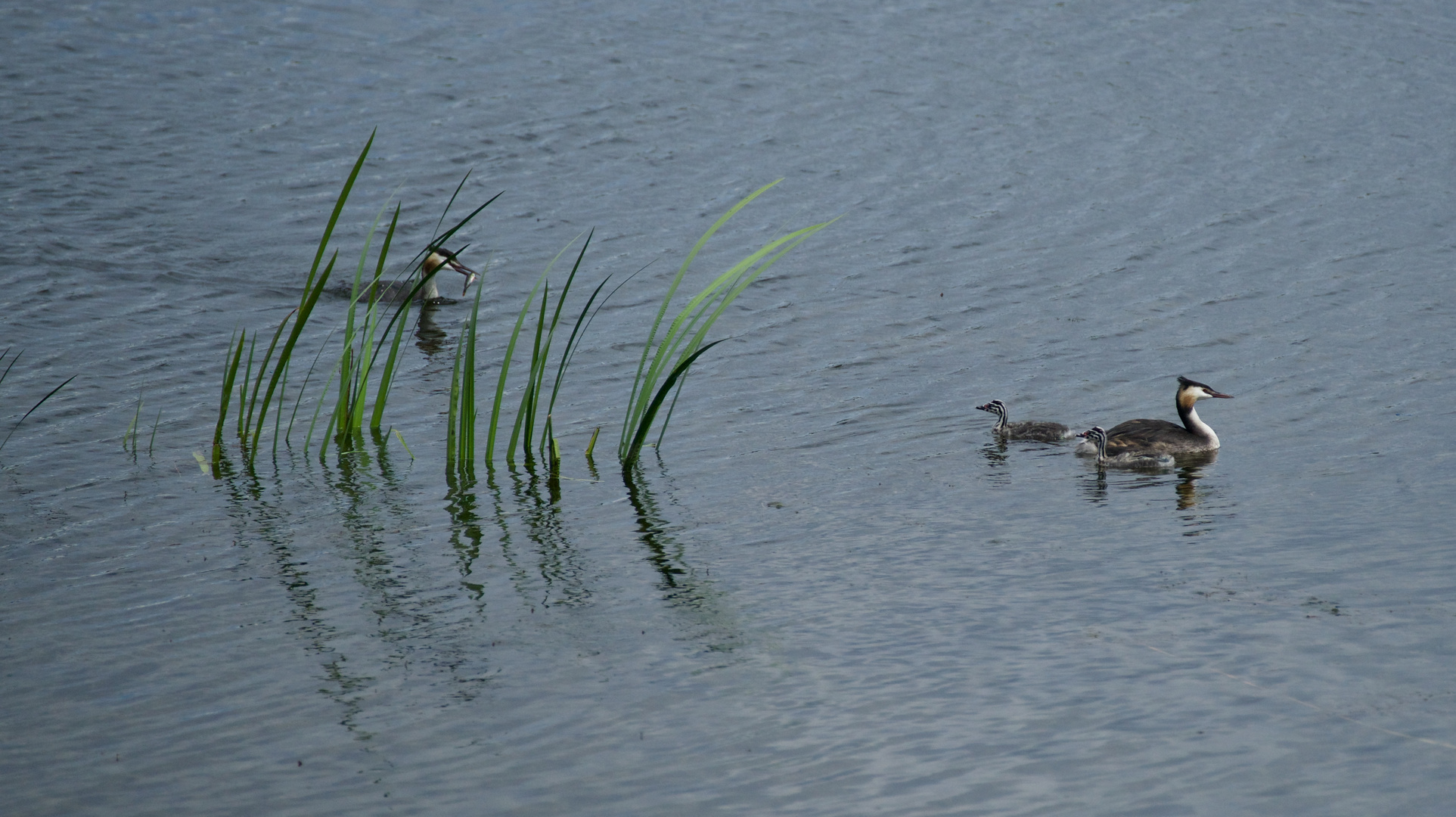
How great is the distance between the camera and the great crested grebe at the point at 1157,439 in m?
10.3

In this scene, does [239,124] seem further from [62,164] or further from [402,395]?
[402,395]

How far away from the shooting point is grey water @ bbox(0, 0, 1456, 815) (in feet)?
19.1

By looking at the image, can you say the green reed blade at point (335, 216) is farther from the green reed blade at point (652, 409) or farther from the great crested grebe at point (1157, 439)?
the great crested grebe at point (1157, 439)

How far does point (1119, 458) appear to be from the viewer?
10438 millimetres

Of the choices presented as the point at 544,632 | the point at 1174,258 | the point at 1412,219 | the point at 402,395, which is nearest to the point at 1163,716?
the point at 544,632

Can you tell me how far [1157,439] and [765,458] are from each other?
2853mm

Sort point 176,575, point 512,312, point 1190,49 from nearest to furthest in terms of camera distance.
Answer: point 176,575
point 512,312
point 1190,49

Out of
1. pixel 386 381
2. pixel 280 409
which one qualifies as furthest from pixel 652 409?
pixel 280 409

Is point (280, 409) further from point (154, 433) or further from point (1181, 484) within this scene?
point (1181, 484)

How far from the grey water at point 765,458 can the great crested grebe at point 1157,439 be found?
0.76 feet

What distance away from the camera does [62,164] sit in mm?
18422

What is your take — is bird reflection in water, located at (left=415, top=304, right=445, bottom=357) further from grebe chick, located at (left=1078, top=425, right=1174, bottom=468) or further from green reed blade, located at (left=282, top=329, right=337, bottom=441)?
grebe chick, located at (left=1078, top=425, right=1174, bottom=468)

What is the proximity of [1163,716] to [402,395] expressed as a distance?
7922 millimetres

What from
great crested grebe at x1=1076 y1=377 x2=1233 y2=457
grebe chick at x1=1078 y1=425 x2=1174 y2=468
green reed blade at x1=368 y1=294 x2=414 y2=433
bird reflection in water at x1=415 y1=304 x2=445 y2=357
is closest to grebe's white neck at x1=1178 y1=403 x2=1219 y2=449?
great crested grebe at x1=1076 y1=377 x2=1233 y2=457
